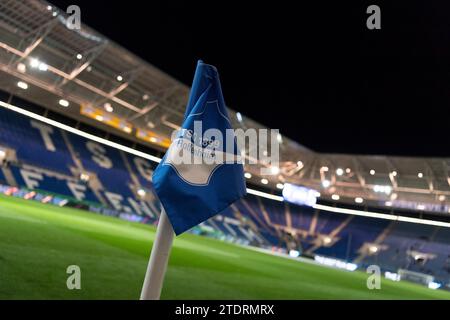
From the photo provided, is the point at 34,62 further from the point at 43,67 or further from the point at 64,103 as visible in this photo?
the point at 64,103

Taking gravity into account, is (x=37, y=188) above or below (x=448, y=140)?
below

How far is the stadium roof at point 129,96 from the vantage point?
23562 mm

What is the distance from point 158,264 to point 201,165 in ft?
2.22

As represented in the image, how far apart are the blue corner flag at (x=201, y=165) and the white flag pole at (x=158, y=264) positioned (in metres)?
0.12

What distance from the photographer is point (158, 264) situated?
2400mm

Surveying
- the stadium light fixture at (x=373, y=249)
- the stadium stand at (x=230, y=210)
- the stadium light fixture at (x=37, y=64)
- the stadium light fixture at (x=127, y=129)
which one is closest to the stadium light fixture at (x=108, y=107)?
the stadium light fixture at (x=127, y=129)

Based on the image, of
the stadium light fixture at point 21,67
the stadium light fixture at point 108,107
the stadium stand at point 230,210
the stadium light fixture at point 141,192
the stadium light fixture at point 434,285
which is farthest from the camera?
the stadium light fixture at point 141,192

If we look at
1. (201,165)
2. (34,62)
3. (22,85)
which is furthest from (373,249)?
(201,165)

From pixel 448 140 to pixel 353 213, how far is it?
27.6m

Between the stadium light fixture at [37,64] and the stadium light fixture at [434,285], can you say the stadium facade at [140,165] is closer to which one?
the stadium light fixture at [37,64]

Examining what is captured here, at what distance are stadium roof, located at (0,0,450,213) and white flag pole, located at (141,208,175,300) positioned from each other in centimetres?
2173
